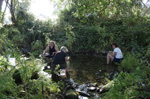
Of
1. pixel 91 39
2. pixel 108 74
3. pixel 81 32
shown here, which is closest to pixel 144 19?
pixel 91 39

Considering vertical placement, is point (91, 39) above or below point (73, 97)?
above

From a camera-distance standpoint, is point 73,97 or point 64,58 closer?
point 73,97

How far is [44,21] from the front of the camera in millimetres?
14492

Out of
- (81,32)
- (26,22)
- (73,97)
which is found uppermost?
(26,22)

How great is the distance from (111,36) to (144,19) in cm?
322

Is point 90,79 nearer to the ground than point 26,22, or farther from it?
nearer to the ground

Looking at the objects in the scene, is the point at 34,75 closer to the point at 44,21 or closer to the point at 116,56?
the point at 116,56

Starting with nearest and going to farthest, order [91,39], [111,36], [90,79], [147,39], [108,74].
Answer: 1. [90,79]
2. [108,74]
3. [147,39]
4. [111,36]
5. [91,39]

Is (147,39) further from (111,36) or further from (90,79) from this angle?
(90,79)

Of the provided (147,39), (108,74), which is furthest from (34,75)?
(147,39)

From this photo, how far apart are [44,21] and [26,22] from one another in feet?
6.45

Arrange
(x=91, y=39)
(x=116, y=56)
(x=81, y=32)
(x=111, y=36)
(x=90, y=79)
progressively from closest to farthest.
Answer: (x=90, y=79), (x=116, y=56), (x=111, y=36), (x=91, y=39), (x=81, y=32)

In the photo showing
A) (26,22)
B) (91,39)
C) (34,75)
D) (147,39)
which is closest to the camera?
(34,75)

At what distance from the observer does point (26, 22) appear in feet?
46.9
